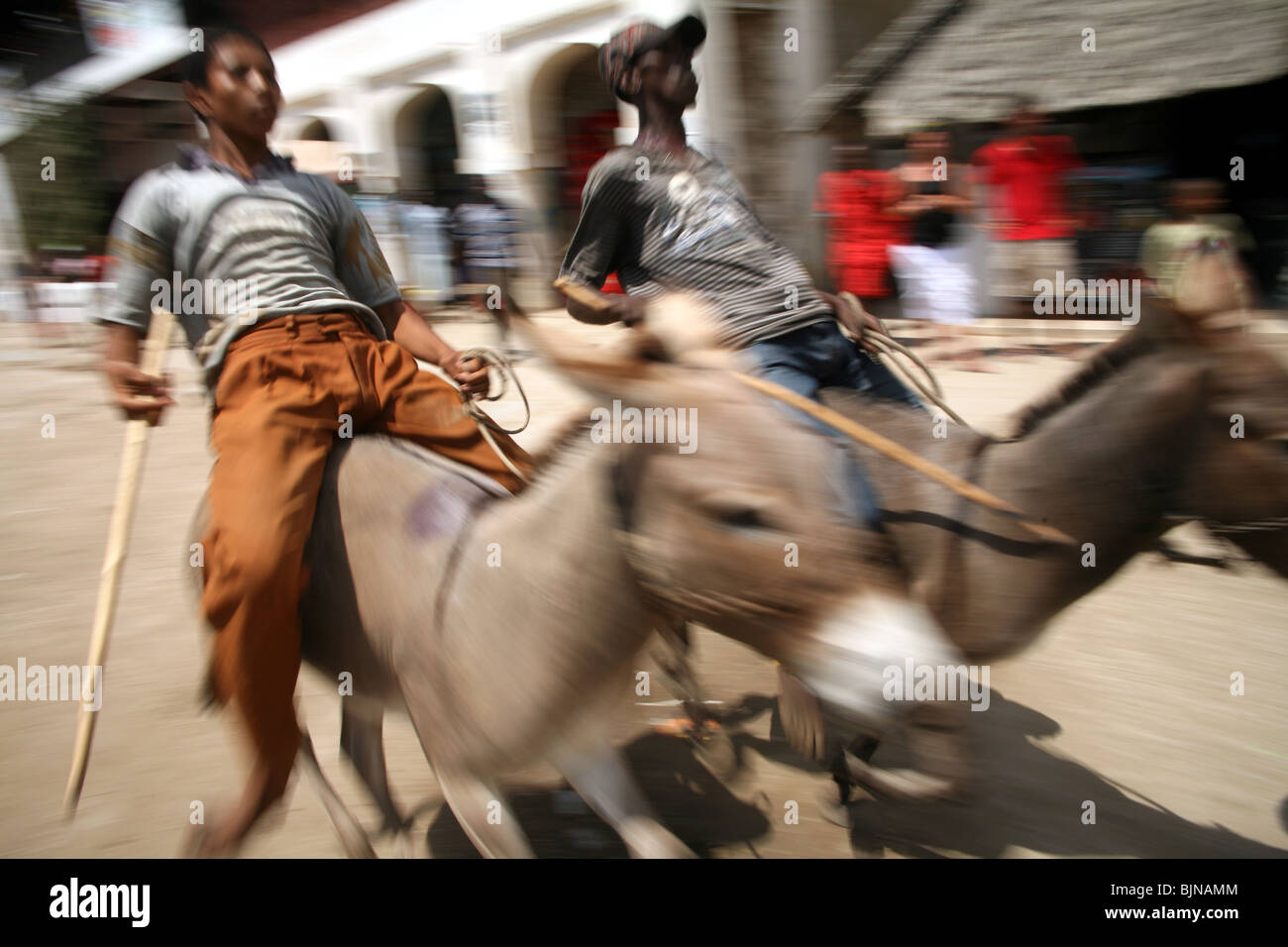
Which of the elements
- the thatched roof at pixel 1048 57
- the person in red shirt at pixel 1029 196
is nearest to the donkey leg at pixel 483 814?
the person in red shirt at pixel 1029 196

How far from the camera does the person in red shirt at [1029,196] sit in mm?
7316

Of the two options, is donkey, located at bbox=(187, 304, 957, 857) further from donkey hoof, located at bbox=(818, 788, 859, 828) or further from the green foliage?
the green foliage

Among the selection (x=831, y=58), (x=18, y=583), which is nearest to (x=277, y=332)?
(x=18, y=583)

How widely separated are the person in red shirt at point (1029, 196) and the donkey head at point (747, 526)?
22.7 ft

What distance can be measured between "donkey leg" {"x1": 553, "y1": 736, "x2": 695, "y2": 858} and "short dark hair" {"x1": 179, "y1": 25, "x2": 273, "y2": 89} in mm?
1985

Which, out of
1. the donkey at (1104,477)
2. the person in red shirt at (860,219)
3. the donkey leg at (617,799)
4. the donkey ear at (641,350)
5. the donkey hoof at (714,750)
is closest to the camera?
the donkey ear at (641,350)

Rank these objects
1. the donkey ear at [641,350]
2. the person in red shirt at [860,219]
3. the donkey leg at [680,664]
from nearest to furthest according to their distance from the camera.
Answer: the donkey ear at [641,350] < the donkey leg at [680,664] < the person in red shirt at [860,219]

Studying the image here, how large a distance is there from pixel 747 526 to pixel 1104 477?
3.49ft

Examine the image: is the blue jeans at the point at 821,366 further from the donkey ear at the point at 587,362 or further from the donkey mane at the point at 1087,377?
the donkey ear at the point at 587,362

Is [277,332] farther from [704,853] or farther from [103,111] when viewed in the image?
[103,111]

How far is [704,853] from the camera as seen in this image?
2674 mm

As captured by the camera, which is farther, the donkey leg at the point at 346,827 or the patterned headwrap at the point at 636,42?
the patterned headwrap at the point at 636,42

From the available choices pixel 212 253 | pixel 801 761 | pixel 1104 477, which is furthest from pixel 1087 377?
pixel 212 253

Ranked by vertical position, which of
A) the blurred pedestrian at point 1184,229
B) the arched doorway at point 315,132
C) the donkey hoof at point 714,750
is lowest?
the donkey hoof at point 714,750
